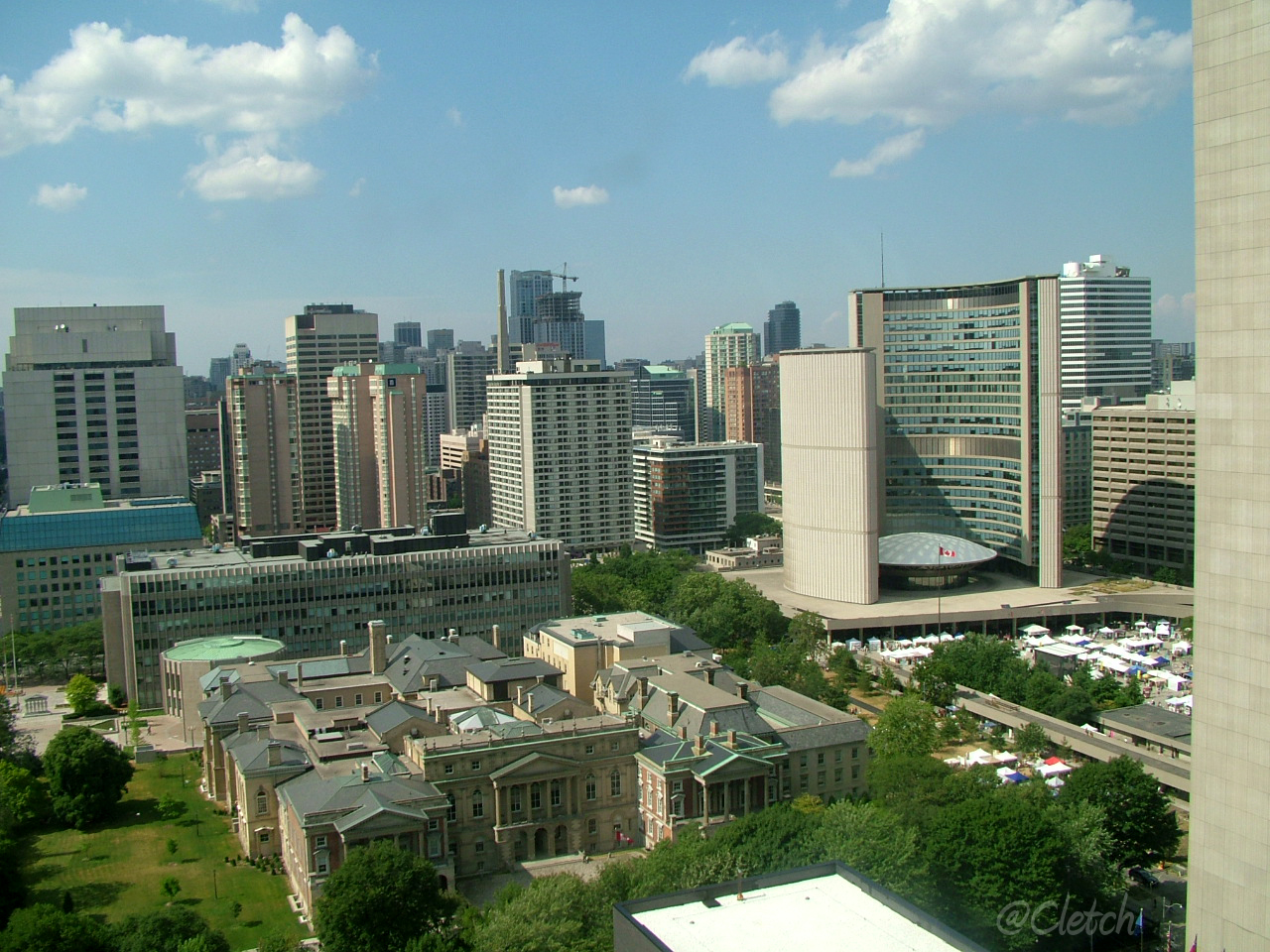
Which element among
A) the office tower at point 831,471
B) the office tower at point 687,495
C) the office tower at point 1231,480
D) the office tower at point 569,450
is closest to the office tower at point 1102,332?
the office tower at point 687,495

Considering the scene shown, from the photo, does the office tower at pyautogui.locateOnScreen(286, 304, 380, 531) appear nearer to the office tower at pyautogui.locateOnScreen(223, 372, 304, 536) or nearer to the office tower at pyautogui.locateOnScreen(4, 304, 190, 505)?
the office tower at pyautogui.locateOnScreen(223, 372, 304, 536)

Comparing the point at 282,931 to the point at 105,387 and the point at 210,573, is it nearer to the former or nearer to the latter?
the point at 210,573

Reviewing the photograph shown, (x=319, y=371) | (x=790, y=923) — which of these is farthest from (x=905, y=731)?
(x=319, y=371)

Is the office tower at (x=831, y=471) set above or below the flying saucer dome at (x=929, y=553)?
above

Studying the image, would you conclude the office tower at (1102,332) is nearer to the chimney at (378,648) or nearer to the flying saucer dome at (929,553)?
the flying saucer dome at (929,553)

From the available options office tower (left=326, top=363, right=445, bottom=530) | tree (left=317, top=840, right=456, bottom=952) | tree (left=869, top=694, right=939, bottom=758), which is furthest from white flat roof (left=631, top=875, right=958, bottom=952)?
office tower (left=326, top=363, right=445, bottom=530)
